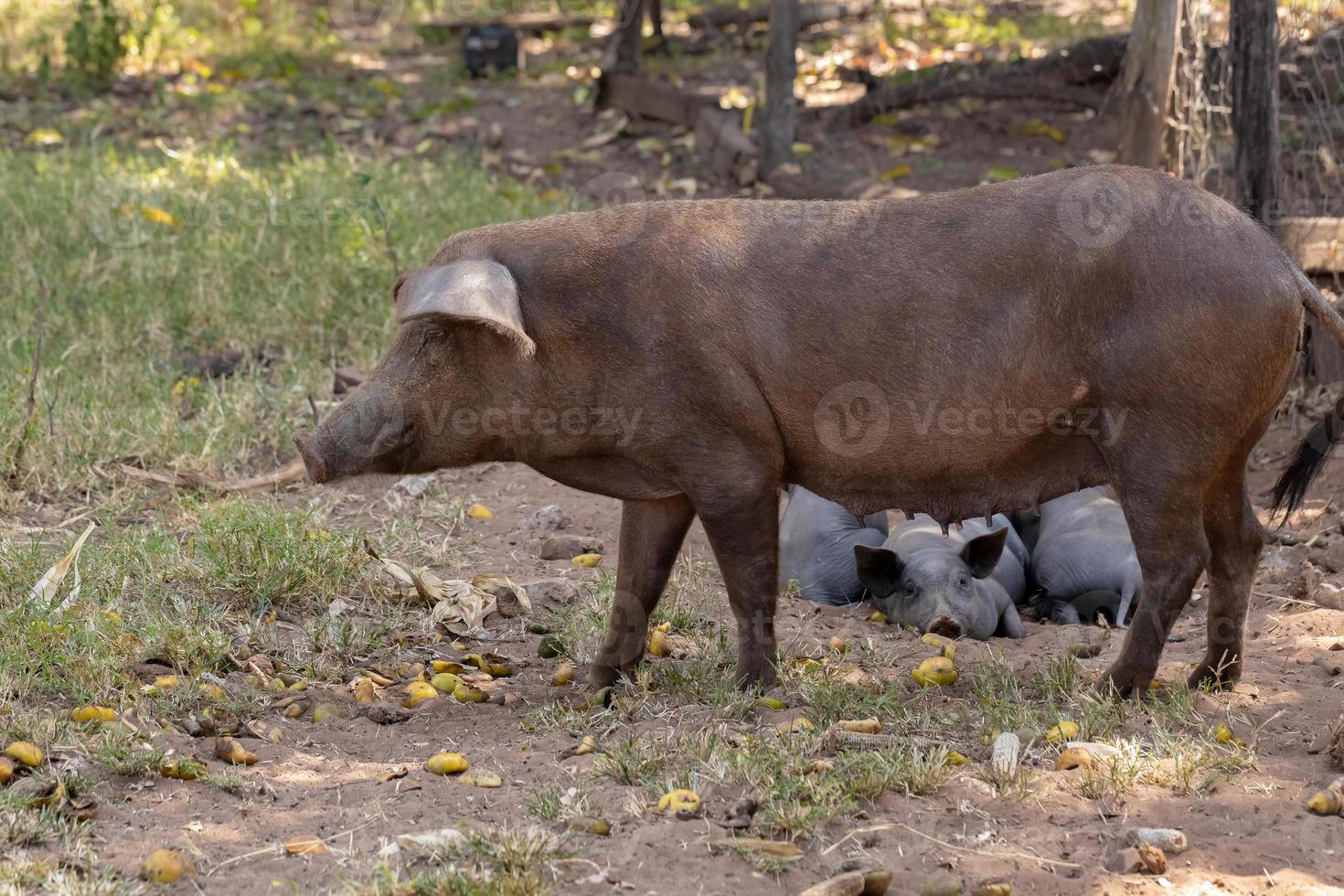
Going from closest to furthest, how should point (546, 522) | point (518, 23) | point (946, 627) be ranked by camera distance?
point (946, 627) → point (546, 522) → point (518, 23)

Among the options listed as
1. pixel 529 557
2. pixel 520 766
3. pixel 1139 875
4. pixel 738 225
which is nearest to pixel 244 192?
pixel 529 557

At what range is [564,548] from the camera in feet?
17.6

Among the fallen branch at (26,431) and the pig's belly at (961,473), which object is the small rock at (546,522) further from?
the fallen branch at (26,431)

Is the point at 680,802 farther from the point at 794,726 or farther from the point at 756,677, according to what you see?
the point at 756,677

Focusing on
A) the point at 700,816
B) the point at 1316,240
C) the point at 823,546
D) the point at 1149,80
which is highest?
the point at 1149,80

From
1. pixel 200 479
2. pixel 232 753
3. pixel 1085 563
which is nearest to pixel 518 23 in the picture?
pixel 200 479

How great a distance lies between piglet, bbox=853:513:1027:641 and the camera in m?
5.04

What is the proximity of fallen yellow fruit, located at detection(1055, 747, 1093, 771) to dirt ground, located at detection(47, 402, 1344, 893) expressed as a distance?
0.27 ft

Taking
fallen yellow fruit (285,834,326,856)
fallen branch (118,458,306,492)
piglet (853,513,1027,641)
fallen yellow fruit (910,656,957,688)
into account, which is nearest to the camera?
fallen yellow fruit (285,834,326,856)

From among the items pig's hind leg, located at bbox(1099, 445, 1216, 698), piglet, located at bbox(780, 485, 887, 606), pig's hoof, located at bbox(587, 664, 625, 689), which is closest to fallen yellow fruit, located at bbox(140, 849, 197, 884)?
pig's hoof, located at bbox(587, 664, 625, 689)

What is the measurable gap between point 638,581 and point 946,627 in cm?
121

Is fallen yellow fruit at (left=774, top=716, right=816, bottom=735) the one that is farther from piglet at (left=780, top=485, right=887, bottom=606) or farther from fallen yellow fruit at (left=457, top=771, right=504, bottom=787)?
piglet at (left=780, top=485, right=887, bottom=606)

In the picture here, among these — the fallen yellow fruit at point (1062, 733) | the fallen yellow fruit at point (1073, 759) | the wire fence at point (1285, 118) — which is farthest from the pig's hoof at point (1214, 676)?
the wire fence at point (1285, 118)

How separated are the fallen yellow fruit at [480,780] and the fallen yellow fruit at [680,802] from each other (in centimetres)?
43
